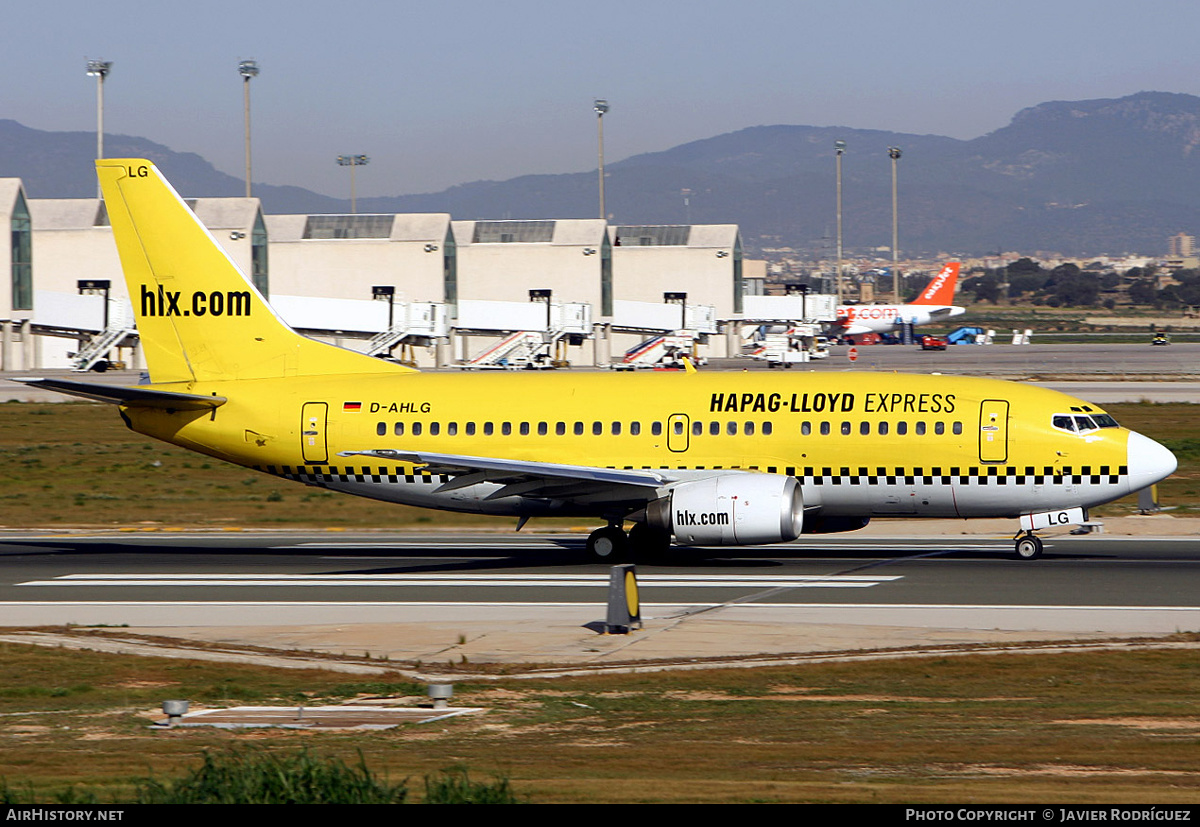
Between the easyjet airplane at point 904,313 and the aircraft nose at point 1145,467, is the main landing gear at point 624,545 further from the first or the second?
the easyjet airplane at point 904,313

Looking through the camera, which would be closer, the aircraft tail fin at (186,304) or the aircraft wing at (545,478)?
the aircraft wing at (545,478)

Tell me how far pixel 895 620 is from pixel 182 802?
15828mm

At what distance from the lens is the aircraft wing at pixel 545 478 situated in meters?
28.8

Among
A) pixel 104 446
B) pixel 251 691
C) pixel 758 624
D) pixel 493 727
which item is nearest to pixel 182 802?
pixel 493 727

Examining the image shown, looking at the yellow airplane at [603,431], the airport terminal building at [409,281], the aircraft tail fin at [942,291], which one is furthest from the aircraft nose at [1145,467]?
the aircraft tail fin at [942,291]

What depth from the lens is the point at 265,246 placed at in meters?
119

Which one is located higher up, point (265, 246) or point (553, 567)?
point (265, 246)

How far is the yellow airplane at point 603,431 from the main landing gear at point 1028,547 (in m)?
Result: 0.03

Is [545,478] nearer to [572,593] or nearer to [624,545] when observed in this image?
[572,593]

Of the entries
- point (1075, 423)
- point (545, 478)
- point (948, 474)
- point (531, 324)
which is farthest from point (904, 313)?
point (545, 478)

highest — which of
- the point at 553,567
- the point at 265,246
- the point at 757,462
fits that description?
the point at 265,246

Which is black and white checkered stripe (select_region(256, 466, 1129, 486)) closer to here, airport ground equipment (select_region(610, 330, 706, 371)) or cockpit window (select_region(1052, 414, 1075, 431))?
cockpit window (select_region(1052, 414, 1075, 431))

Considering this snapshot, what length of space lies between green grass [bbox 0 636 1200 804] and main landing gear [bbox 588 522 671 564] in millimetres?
11429

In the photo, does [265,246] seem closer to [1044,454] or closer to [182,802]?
[1044,454]
